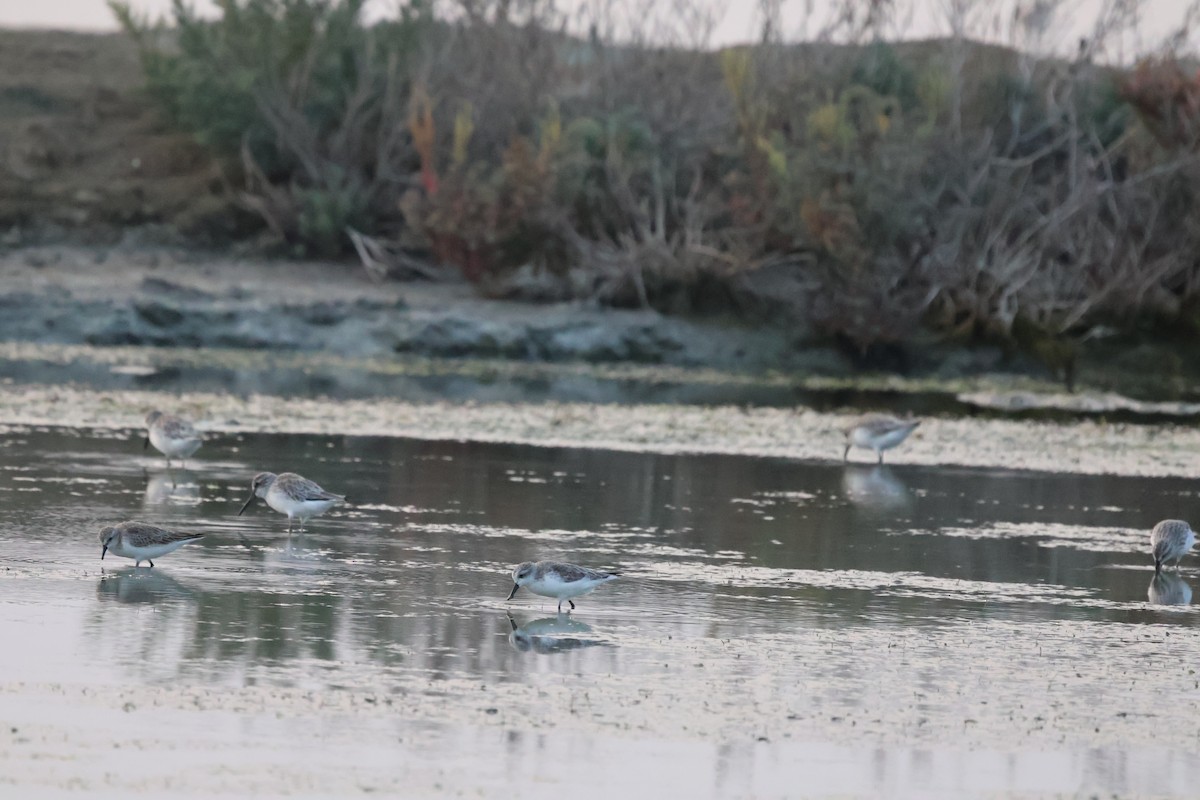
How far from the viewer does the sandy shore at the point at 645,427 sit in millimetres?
18922

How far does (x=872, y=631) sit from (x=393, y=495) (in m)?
5.50

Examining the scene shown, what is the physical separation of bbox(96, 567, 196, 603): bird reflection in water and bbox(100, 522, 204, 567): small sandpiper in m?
0.11

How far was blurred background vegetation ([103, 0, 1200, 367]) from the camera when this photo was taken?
1173 inches

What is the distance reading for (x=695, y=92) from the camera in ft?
110

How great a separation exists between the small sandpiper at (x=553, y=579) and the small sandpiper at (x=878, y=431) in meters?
8.01

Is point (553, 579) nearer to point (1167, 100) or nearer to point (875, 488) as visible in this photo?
point (875, 488)

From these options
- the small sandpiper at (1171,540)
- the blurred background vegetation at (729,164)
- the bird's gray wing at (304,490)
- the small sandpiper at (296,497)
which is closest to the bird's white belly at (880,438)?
the small sandpiper at (1171,540)

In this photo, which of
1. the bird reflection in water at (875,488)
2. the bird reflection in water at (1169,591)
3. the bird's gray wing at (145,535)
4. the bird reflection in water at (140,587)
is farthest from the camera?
the bird reflection in water at (875,488)

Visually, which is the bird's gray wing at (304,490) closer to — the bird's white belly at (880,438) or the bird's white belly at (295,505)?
the bird's white belly at (295,505)

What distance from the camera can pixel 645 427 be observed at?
2034cm

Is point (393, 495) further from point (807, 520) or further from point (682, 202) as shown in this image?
point (682, 202)

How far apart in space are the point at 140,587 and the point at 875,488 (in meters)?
7.69

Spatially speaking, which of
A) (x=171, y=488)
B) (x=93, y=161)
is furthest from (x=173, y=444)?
(x=93, y=161)

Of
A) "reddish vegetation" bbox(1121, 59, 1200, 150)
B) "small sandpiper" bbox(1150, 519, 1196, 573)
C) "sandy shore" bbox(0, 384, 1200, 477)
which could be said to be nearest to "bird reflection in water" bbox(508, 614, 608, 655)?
"small sandpiper" bbox(1150, 519, 1196, 573)
